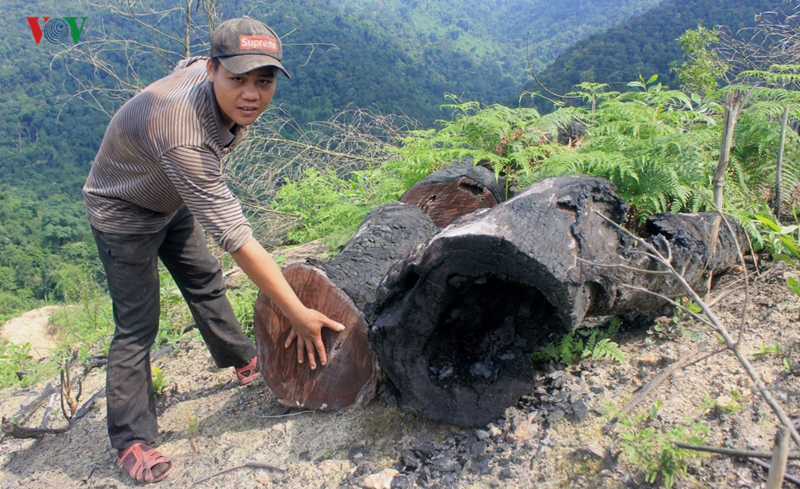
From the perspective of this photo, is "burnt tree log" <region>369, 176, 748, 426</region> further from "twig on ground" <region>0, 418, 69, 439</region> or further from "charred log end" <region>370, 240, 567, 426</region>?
"twig on ground" <region>0, 418, 69, 439</region>

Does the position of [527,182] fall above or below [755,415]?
above

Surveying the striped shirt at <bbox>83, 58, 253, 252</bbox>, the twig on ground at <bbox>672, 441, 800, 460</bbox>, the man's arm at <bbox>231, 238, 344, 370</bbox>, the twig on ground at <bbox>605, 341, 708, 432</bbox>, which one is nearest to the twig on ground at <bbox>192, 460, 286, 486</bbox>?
the man's arm at <bbox>231, 238, 344, 370</bbox>

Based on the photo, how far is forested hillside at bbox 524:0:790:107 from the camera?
26.9 m

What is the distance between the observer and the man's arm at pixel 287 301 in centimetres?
235

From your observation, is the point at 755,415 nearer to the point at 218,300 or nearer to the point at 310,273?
the point at 310,273

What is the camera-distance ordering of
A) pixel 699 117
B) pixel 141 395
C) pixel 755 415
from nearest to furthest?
pixel 755 415 < pixel 141 395 < pixel 699 117

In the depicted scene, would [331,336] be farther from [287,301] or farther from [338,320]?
[287,301]

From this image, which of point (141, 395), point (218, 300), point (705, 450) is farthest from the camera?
point (218, 300)

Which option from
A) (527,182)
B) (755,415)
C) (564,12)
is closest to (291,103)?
(527,182)

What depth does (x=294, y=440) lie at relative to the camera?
2.72m

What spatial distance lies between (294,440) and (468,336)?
3.50 feet

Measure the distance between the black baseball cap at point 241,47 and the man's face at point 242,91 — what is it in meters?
0.06

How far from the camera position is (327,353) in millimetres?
2770

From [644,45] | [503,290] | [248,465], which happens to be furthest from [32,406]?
[644,45]
